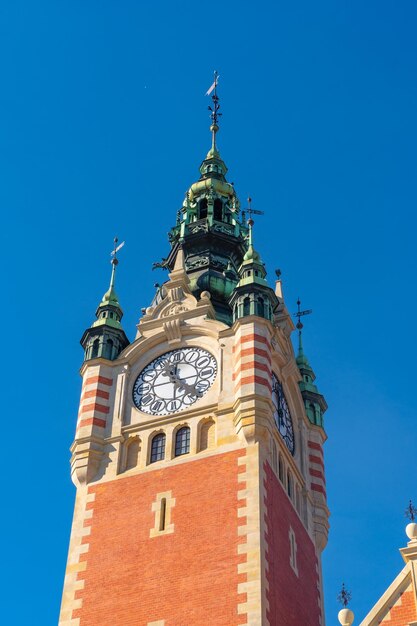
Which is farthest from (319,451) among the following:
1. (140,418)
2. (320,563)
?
(140,418)

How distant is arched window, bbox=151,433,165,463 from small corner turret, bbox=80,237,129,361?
11.8 ft

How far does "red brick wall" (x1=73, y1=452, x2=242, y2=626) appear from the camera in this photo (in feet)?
95.3

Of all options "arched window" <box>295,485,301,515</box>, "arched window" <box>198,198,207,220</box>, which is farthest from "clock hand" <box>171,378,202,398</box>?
"arched window" <box>198,198,207,220</box>

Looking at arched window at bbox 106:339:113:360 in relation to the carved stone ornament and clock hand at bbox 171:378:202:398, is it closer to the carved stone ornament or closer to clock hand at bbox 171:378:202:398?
the carved stone ornament

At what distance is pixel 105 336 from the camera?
3653cm

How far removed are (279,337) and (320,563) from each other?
261 inches

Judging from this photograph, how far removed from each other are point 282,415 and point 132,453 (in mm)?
4488

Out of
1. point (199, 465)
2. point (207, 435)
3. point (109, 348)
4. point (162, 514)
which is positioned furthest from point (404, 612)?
point (109, 348)

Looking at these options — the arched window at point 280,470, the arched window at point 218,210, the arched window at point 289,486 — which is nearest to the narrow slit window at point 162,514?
the arched window at point 280,470

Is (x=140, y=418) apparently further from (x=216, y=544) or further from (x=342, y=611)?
(x=342, y=611)

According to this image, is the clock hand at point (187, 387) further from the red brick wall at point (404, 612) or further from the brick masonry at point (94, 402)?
the red brick wall at point (404, 612)

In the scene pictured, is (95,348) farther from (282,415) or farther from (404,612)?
(404,612)

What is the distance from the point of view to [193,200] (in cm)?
4425

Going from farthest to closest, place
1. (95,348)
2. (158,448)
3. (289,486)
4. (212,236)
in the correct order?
(212,236) < (95,348) < (289,486) < (158,448)
